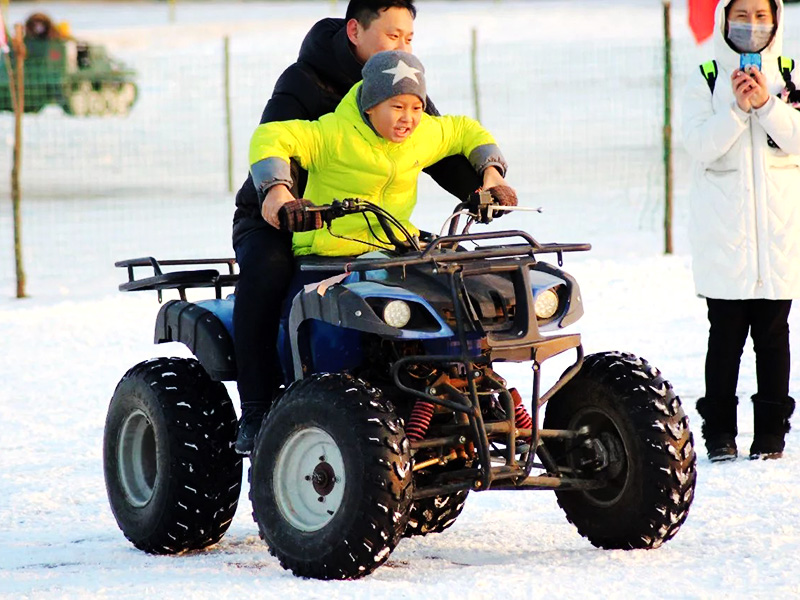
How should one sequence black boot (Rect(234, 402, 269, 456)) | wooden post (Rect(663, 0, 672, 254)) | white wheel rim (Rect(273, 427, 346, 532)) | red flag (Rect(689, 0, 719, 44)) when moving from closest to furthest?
white wheel rim (Rect(273, 427, 346, 532)), black boot (Rect(234, 402, 269, 456)), wooden post (Rect(663, 0, 672, 254)), red flag (Rect(689, 0, 719, 44))

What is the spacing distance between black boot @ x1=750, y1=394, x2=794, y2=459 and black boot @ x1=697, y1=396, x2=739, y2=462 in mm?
95

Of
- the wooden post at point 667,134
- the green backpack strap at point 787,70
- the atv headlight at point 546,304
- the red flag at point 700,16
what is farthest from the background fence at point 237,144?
the atv headlight at point 546,304

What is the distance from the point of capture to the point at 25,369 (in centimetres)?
987

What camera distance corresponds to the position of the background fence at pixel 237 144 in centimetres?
1722

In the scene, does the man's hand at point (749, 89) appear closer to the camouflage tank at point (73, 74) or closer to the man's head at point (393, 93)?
the man's head at point (393, 93)

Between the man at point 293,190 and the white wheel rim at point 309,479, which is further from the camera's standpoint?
the man at point 293,190

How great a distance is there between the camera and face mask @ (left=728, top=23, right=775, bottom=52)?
6965mm

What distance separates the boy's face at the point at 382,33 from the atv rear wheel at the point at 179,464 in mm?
1349

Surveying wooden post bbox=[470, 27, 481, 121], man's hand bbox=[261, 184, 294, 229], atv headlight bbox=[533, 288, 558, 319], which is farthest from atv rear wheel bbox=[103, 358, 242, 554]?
wooden post bbox=[470, 27, 481, 121]

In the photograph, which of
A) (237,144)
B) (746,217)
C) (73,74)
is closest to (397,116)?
(746,217)

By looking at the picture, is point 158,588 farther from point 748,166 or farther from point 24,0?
point 24,0

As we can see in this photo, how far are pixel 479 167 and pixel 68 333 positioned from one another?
593 cm

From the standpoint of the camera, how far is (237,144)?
2336cm

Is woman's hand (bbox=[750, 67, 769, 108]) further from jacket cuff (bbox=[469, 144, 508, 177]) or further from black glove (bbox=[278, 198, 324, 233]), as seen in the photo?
black glove (bbox=[278, 198, 324, 233])
